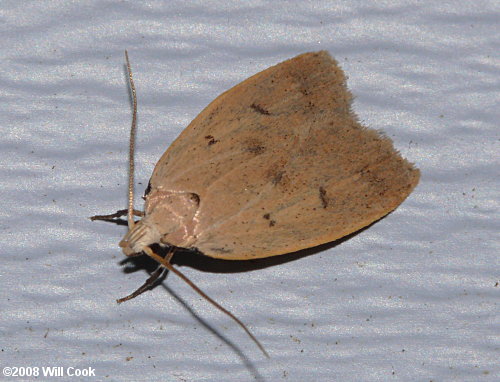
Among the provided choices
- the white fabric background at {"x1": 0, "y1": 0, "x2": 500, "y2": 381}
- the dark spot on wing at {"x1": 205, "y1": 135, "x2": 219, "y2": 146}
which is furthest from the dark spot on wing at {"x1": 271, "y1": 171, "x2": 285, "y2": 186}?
the white fabric background at {"x1": 0, "y1": 0, "x2": 500, "y2": 381}

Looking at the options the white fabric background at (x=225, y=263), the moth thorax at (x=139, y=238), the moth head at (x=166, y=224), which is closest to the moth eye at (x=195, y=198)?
the moth head at (x=166, y=224)

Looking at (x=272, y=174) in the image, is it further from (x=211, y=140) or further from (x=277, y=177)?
(x=211, y=140)

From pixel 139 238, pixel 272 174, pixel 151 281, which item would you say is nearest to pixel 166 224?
pixel 139 238

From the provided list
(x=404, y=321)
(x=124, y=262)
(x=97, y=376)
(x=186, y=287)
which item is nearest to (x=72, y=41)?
(x=124, y=262)

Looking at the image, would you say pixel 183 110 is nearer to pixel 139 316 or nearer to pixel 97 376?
pixel 139 316

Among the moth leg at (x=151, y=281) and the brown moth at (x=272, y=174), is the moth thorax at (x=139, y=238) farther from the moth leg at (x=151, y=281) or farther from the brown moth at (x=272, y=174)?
the moth leg at (x=151, y=281)

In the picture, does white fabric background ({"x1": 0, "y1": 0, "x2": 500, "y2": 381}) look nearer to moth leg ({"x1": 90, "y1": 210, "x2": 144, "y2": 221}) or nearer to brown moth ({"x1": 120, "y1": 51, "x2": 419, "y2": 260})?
moth leg ({"x1": 90, "y1": 210, "x2": 144, "y2": 221})
